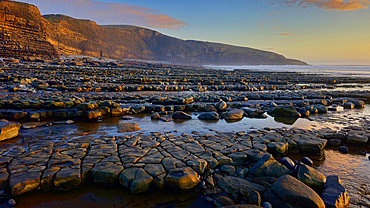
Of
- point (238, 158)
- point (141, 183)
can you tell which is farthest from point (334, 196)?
point (141, 183)

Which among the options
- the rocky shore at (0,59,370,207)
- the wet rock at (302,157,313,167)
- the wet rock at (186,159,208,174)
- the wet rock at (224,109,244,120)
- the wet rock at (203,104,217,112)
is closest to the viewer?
the rocky shore at (0,59,370,207)

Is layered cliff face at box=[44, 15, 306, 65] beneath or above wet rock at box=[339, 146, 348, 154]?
above

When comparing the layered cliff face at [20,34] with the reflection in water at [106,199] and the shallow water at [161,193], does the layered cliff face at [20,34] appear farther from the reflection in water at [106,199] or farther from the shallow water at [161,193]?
the reflection in water at [106,199]

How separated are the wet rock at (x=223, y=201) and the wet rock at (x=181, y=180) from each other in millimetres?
542

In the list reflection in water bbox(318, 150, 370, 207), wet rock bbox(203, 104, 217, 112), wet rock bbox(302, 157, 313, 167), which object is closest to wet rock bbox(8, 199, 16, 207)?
reflection in water bbox(318, 150, 370, 207)

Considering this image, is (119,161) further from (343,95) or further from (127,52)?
(127,52)

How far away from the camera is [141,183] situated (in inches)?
136

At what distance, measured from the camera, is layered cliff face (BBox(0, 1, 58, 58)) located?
56.7 metres

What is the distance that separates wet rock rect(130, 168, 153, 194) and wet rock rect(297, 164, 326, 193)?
300 centimetres

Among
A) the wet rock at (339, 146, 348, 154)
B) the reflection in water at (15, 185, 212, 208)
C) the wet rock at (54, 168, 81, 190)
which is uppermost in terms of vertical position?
the wet rock at (339, 146, 348, 154)

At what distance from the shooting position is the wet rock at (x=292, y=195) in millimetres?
3009

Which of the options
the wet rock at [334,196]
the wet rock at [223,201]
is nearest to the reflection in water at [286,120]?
the wet rock at [334,196]

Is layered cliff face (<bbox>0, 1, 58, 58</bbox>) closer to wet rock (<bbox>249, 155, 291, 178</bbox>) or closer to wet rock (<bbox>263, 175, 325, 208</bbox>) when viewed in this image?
wet rock (<bbox>249, 155, 291, 178</bbox>)

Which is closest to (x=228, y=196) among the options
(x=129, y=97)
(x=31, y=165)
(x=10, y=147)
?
(x=31, y=165)
